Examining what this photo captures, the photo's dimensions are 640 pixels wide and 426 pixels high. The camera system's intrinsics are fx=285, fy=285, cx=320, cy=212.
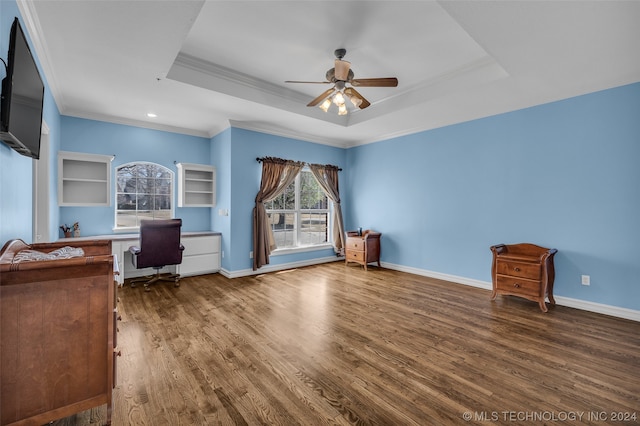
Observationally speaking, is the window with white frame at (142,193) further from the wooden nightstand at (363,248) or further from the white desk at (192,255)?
the wooden nightstand at (363,248)

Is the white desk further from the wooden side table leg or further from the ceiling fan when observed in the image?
the wooden side table leg

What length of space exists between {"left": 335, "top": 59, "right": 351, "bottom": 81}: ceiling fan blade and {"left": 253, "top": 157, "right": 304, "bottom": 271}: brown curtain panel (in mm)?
2472

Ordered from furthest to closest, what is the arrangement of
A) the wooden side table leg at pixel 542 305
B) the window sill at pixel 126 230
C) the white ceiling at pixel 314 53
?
the window sill at pixel 126 230 < the wooden side table leg at pixel 542 305 < the white ceiling at pixel 314 53

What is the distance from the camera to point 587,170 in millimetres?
3451

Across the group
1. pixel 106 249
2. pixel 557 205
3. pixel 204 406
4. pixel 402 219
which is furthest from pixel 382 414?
pixel 402 219

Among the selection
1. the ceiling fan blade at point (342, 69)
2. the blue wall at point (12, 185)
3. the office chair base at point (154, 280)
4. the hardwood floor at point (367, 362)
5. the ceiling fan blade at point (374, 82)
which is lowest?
the hardwood floor at point (367, 362)

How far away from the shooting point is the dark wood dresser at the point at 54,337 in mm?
1358

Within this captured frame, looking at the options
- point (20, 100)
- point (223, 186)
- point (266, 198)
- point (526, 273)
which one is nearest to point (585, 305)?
point (526, 273)

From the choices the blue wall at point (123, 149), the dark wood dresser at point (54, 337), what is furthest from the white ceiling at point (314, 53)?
the dark wood dresser at point (54, 337)

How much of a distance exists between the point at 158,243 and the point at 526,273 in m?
4.91

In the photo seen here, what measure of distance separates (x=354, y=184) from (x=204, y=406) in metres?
5.18

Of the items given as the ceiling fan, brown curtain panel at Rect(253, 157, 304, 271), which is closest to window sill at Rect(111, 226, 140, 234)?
brown curtain panel at Rect(253, 157, 304, 271)

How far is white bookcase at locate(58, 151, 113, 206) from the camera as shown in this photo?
159 inches

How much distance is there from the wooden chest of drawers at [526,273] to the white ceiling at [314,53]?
1995mm
